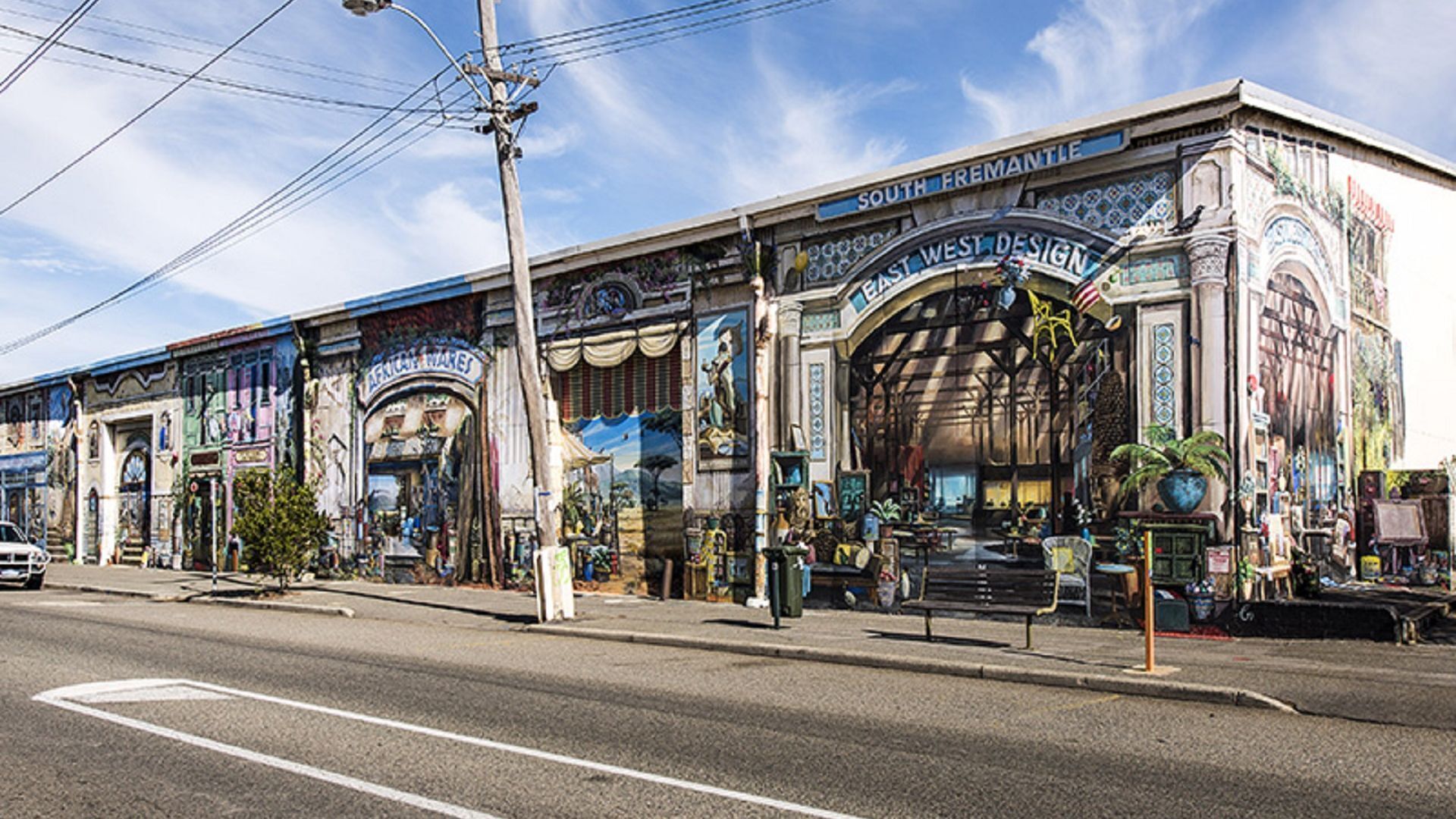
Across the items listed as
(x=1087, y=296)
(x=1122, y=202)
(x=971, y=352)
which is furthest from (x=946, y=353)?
(x=1122, y=202)

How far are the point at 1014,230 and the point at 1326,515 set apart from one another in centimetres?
625

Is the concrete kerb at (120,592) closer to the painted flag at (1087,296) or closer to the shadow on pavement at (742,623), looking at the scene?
the shadow on pavement at (742,623)

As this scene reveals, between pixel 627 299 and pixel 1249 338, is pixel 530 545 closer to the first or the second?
pixel 627 299

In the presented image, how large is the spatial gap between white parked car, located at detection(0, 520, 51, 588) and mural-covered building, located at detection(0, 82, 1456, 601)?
6.53 m

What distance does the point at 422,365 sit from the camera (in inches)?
1011

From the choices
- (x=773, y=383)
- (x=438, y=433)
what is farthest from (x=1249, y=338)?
(x=438, y=433)

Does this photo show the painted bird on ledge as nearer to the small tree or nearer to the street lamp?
the street lamp

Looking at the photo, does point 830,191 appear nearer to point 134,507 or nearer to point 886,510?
point 886,510

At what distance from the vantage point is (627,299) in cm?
2159

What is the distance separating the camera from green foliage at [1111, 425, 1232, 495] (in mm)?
14555

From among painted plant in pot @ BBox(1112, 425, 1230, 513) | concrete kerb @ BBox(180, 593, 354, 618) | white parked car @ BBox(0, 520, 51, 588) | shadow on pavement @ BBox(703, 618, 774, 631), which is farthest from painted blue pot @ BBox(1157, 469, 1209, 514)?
white parked car @ BBox(0, 520, 51, 588)

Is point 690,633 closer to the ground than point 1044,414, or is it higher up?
closer to the ground

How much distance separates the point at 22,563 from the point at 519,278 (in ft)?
49.3

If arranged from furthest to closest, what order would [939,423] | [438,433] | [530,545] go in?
[438,433]
[530,545]
[939,423]
